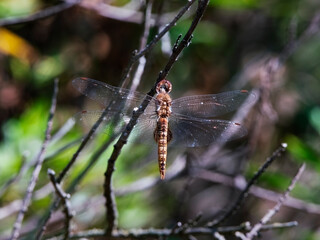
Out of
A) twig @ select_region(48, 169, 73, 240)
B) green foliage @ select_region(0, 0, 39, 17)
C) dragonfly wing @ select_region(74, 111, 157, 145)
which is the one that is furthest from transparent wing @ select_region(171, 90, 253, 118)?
green foliage @ select_region(0, 0, 39, 17)

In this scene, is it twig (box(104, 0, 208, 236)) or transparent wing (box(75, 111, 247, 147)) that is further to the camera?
transparent wing (box(75, 111, 247, 147))

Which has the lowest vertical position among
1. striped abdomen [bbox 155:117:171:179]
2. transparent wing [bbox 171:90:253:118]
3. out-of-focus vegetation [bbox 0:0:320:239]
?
striped abdomen [bbox 155:117:171:179]

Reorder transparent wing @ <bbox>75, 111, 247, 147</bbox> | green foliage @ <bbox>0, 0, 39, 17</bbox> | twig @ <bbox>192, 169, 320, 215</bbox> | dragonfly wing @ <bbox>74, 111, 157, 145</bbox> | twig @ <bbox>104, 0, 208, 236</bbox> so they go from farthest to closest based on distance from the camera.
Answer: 1. green foliage @ <bbox>0, 0, 39, 17</bbox>
2. twig @ <bbox>192, 169, 320, 215</bbox>
3. transparent wing @ <bbox>75, 111, 247, 147</bbox>
4. dragonfly wing @ <bbox>74, 111, 157, 145</bbox>
5. twig @ <bbox>104, 0, 208, 236</bbox>

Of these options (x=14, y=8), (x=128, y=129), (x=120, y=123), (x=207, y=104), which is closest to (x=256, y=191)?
(x=207, y=104)

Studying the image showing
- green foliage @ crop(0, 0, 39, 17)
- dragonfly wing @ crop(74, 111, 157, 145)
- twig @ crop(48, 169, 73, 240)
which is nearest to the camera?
twig @ crop(48, 169, 73, 240)

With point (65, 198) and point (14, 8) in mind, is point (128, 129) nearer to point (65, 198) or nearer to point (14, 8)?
point (65, 198)

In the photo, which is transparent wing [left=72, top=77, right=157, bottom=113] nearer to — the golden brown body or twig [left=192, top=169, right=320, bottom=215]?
the golden brown body
